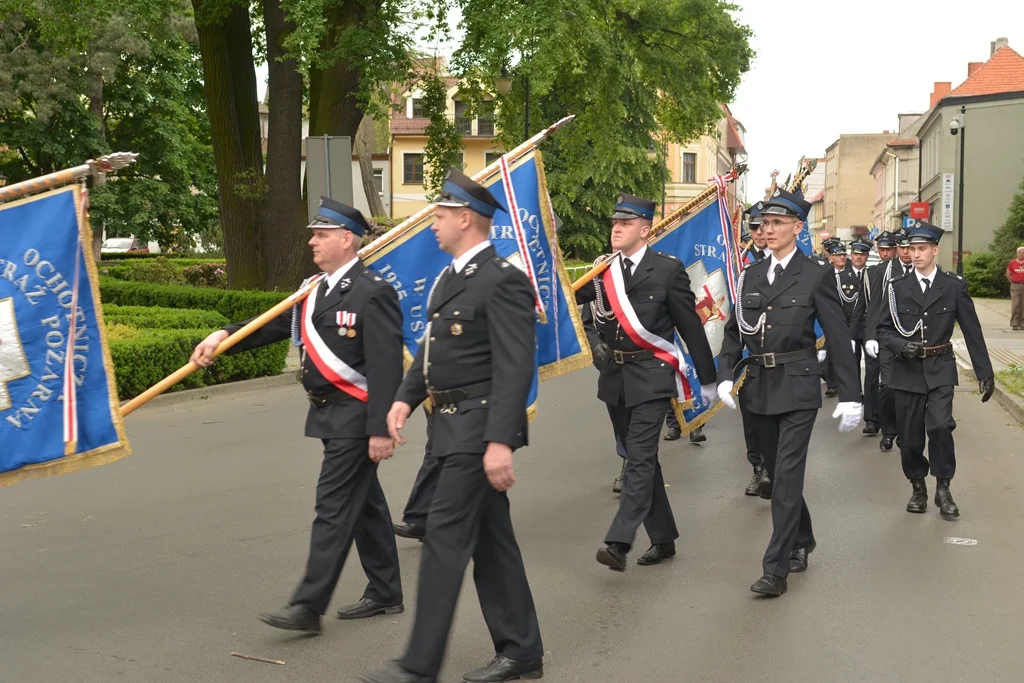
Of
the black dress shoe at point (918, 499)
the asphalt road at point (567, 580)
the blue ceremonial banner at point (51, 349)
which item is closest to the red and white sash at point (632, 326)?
the asphalt road at point (567, 580)

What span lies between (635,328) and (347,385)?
2.14 meters

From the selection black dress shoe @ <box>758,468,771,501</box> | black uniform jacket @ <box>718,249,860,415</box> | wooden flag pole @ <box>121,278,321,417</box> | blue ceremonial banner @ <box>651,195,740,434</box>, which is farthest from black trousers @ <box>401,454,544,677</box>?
blue ceremonial banner @ <box>651,195,740,434</box>

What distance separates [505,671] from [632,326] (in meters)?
2.69

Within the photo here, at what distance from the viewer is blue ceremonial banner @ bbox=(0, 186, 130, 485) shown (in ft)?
18.5

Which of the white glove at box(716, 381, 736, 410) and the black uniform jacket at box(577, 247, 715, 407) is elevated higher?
the black uniform jacket at box(577, 247, 715, 407)

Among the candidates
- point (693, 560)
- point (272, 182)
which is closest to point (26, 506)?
point (693, 560)

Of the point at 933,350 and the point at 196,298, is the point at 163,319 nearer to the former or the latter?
the point at 196,298

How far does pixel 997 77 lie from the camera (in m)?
60.3

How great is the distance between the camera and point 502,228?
7.93 metres

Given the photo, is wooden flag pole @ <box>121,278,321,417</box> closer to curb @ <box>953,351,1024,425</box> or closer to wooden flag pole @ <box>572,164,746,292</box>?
wooden flag pole @ <box>572,164,746,292</box>

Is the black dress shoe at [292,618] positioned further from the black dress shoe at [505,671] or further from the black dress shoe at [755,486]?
the black dress shoe at [755,486]

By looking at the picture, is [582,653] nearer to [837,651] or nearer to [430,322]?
[837,651]

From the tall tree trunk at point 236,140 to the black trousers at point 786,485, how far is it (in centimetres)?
1646

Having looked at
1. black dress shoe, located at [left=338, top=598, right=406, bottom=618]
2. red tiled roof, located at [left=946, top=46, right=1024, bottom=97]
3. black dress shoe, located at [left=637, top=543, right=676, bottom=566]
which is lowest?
black dress shoe, located at [left=637, top=543, right=676, bottom=566]
